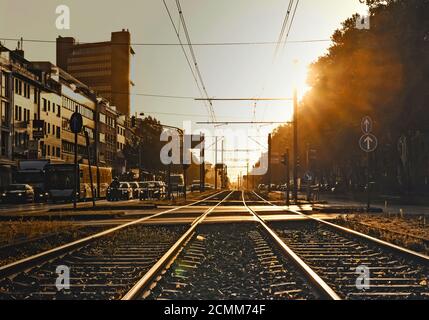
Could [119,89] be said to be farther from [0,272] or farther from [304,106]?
[0,272]

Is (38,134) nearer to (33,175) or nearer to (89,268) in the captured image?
(33,175)

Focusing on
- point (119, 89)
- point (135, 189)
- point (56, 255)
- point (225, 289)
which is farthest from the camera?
point (119, 89)

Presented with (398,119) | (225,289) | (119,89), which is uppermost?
(119,89)

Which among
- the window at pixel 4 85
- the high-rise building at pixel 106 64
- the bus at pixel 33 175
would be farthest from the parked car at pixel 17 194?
the high-rise building at pixel 106 64

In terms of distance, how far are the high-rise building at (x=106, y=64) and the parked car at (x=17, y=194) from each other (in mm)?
100372

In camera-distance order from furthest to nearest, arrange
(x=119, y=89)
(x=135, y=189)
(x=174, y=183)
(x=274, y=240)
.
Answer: (x=119, y=89), (x=174, y=183), (x=135, y=189), (x=274, y=240)

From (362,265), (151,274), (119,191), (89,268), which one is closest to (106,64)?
(119,191)

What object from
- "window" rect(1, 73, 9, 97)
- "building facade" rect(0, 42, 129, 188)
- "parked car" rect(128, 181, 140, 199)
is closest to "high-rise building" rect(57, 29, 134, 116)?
"building facade" rect(0, 42, 129, 188)

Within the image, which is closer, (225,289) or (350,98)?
(225,289)

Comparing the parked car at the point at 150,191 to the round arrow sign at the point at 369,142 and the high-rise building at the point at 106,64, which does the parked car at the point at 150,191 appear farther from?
the high-rise building at the point at 106,64

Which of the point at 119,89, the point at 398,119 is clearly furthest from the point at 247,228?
the point at 119,89

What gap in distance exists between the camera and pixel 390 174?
61.6 meters

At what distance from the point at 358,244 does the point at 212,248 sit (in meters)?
3.12

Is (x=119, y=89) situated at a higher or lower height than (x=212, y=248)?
higher
